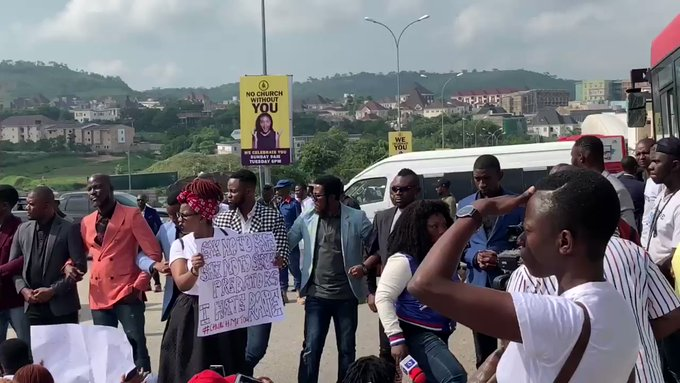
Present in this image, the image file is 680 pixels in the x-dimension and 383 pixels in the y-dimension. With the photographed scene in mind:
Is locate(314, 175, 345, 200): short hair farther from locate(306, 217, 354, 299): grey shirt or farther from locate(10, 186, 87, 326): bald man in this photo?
locate(10, 186, 87, 326): bald man

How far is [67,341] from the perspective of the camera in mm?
5301

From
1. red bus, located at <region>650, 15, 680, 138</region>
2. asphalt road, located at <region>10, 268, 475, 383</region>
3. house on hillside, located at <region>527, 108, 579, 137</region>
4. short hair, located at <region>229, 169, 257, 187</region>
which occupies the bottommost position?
asphalt road, located at <region>10, 268, 475, 383</region>

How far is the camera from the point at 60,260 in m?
6.48

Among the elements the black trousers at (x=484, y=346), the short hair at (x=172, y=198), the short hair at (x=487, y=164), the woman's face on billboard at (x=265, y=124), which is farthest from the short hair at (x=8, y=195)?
the woman's face on billboard at (x=265, y=124)

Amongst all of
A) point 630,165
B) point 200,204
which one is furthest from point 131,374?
point 630,165

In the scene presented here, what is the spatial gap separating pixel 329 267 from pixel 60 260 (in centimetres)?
210

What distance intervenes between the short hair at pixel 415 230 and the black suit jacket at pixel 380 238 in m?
1.25

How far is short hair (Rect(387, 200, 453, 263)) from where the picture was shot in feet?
15.8

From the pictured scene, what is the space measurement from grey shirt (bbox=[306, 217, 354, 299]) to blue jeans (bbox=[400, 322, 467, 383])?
5.62 feet

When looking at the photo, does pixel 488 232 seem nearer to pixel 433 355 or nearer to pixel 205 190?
pixel 433 355

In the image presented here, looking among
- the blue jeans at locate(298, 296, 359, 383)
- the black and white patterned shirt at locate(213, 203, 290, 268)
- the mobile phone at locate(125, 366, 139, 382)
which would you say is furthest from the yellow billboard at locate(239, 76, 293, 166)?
the mobile phone at locate(125, 366, 139, 382)

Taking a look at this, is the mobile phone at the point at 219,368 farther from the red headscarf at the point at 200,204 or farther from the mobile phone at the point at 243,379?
the red headscarf at the point at 200,204

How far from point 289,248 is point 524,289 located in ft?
12.8

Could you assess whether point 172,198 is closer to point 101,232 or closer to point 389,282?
point 101,232
